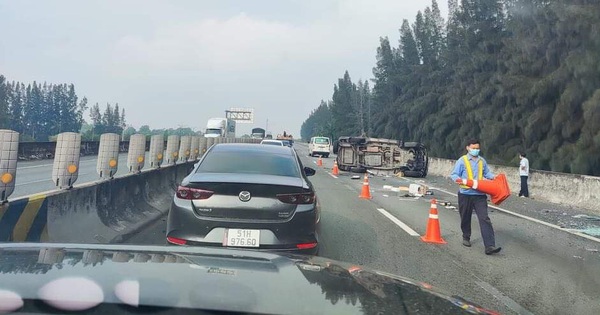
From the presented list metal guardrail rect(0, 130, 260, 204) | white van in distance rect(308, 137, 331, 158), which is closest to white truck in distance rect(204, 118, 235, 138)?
white van in distance rect(308, 137, 331, 158)

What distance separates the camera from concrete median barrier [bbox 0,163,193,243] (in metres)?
5.37

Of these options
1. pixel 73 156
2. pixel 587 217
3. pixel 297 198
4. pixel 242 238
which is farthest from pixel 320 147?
pixel 242 238

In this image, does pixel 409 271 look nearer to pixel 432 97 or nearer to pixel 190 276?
pixel 190 276

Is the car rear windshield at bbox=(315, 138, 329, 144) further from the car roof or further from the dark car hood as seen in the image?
the dark car hood

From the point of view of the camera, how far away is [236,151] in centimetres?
666

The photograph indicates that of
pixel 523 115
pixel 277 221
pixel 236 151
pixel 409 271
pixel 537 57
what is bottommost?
pixel 409 271

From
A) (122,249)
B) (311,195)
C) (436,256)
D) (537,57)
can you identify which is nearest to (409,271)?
(436,256)

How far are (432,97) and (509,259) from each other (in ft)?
180

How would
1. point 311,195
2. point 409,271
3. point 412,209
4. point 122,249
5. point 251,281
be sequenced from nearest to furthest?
point 251,281
point 122,249
point 311,195
point 409,271
point 412,209

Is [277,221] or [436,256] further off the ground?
[277,221]

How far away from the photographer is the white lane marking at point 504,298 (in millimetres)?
4895

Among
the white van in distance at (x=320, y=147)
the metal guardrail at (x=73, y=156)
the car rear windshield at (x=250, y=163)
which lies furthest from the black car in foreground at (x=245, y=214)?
the white van in distance at (x=320, y=147)

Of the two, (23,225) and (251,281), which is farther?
(23,225)

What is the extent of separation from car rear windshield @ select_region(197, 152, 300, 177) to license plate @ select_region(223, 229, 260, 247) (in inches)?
40.9
